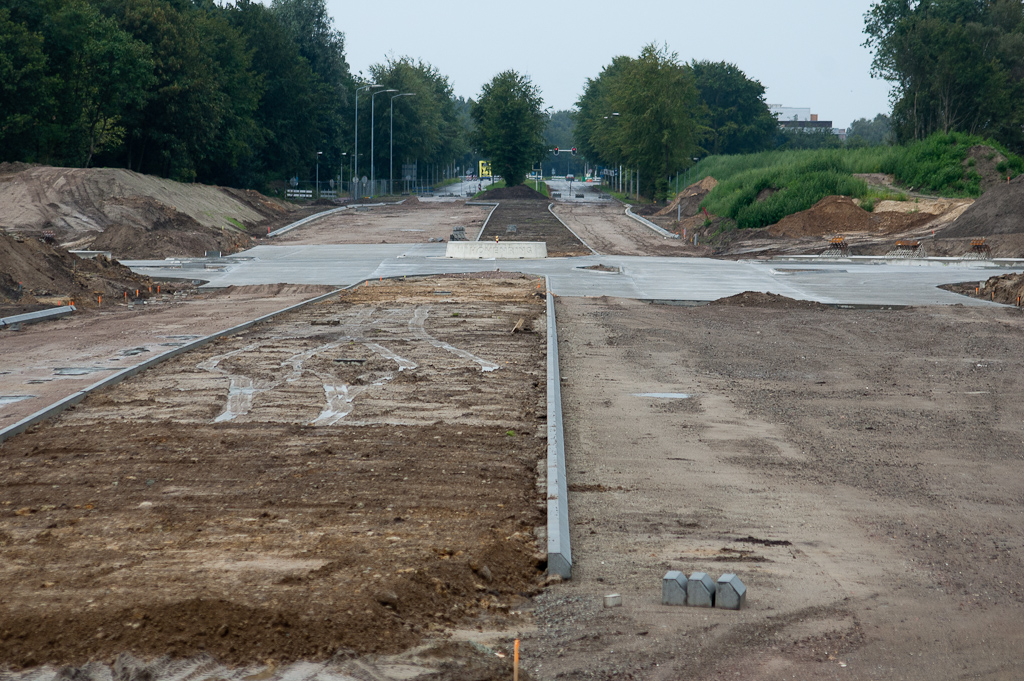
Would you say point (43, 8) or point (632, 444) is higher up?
point (43, 8)

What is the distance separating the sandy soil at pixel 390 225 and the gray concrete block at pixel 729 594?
42.9m

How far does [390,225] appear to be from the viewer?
5806 cm

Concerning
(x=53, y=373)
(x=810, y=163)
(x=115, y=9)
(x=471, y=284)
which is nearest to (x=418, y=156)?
(x=115, y=9)

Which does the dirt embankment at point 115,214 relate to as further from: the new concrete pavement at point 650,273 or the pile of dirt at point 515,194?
the pile of dirt at point 515,194

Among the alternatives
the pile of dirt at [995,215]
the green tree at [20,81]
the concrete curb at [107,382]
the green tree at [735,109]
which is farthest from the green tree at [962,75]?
the concrete curb at [107,382]

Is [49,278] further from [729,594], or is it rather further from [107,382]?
[729,594]

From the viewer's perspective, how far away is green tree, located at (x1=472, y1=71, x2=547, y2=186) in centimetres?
10512

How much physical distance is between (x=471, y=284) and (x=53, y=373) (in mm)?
15866

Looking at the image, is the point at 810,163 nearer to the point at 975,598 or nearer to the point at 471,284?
the point at 471,284

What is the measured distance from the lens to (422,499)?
26.3 feet

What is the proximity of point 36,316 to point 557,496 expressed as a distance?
16.7m

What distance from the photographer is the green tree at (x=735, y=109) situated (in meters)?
119

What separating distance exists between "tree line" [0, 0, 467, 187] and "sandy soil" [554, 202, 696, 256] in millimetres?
25573

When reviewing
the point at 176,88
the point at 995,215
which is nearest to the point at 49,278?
the point at 176,88
